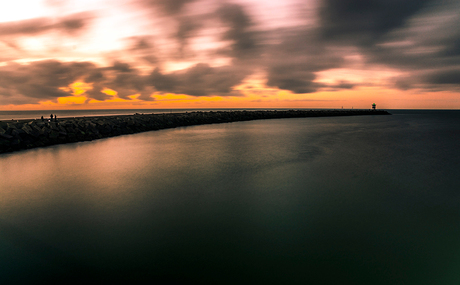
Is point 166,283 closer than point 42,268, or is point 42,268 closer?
point 166,283

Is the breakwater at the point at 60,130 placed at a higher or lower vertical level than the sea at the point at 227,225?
higher

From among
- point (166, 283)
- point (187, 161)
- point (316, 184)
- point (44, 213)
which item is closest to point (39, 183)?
point (44, 213)

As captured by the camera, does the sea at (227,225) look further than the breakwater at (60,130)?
No

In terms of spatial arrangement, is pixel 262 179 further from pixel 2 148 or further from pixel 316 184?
pixel 2 148

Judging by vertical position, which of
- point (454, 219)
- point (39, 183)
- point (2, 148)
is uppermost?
point (2, 148)

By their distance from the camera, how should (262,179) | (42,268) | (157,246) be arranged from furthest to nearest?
1. (262,179)
2. (157,246)
3. (42,268)

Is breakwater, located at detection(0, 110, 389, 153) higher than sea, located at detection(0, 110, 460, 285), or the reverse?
breakwater, located at detection(0, 110, 389, 153)

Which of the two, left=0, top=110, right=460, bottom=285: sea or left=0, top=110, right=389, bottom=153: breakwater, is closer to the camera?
left=0, top=110, right=460, bottom=285: sea

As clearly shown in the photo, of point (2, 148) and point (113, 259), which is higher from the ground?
point (2, 148)
